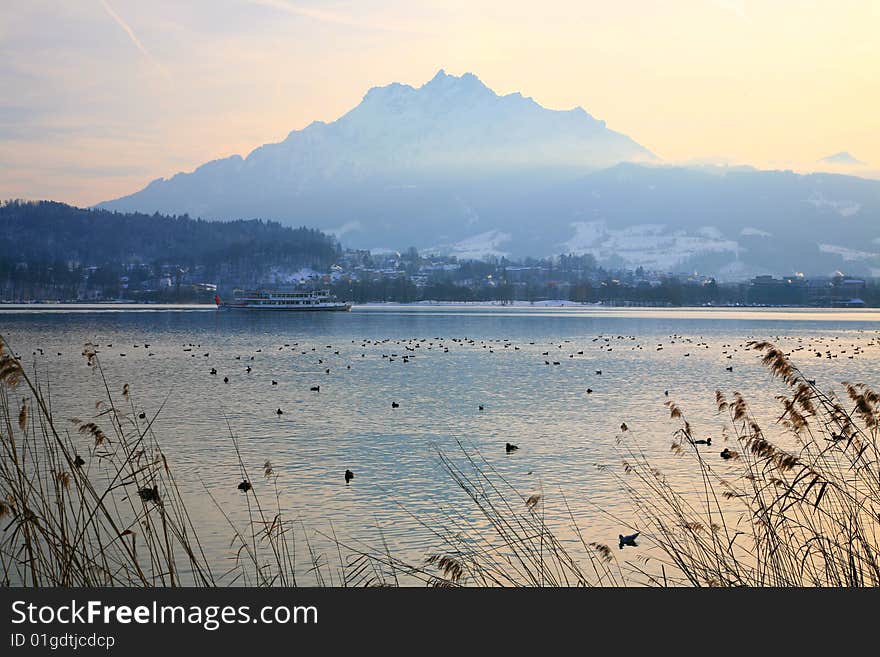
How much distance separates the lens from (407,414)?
2588 centimetres

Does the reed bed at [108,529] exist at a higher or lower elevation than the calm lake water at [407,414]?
higher

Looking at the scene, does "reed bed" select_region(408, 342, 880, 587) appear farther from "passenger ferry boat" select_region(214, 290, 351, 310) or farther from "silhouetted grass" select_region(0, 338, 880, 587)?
"passenger ferry boat" select_region(214, 290, 351, 310)

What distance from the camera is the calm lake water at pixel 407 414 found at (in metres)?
14.3

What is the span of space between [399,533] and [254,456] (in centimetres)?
702

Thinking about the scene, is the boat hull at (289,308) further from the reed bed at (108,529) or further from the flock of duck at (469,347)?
the reed bed at (108,529)

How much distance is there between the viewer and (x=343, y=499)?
14.8 metres

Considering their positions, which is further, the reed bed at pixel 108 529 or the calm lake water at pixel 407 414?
the calm lake water at pixel 407 414

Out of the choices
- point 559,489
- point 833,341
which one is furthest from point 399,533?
point 833,341

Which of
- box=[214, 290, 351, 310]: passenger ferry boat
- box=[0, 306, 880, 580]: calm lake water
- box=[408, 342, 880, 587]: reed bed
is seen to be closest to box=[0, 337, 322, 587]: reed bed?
box=[0, 306, 880, 580]: calm lake water

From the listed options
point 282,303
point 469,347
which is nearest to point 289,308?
point 282,303

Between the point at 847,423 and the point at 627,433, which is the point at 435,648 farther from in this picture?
the point at 627,433

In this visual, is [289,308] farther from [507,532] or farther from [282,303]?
[507,532]

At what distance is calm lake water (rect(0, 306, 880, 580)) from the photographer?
14336 mm

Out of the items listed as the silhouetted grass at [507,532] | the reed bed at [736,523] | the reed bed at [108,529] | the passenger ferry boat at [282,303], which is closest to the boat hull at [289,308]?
the passenger ferry boat at [282,303]
